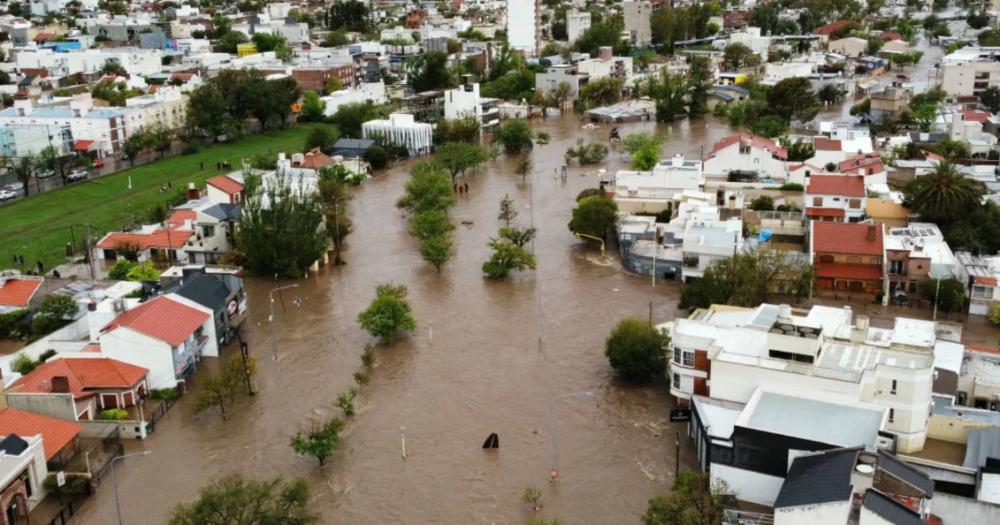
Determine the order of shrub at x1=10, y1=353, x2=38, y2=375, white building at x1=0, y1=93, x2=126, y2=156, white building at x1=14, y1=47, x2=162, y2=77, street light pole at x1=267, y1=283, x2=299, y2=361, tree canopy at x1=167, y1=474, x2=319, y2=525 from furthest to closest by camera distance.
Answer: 1. white building at x1=14, y1=47, x2=162, y2=77
2. white building at x1=0, y1=93, x2=126, y2=156
3. street light pole at x1=267, y1=283, x2=299, y2=361
4. shrub at x1=10, y1=353, x2=38, y2=375
5. tree canopy at x1=167, y1=474, x2=319, y2=525

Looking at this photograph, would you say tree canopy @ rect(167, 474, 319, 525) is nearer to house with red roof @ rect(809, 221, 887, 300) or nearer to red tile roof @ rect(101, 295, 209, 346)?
red tile roof @ rect(101, 295, 209, 346)

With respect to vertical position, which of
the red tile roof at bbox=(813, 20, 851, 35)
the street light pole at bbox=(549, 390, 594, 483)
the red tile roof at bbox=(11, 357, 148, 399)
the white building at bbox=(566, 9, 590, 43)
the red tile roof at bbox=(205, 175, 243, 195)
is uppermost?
the white building at bbox=(566, 9, 590, 43)

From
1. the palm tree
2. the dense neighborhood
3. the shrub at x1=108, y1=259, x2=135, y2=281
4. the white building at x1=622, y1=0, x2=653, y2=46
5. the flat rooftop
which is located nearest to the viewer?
the flat rooftop

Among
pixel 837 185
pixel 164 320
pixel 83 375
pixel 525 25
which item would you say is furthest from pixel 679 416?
pixel 525 25

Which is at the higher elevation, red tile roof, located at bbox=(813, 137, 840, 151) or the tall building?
the tall building

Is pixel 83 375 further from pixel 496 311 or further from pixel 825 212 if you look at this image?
pixel 825 212

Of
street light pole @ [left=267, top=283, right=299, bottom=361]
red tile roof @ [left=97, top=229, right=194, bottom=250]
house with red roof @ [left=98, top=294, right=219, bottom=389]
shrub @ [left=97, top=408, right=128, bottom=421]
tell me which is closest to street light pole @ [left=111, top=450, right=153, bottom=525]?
shrub @ [left=97, top=408, right=128, bottom=421]
